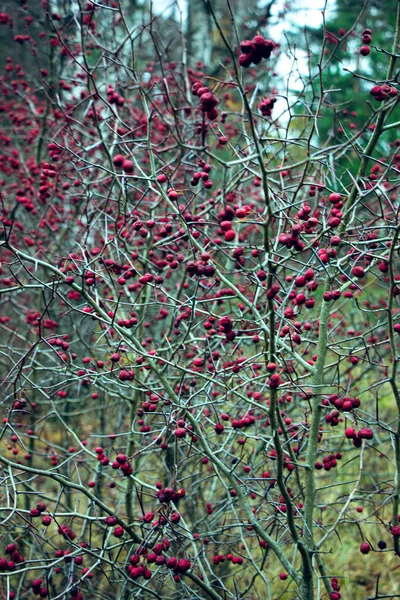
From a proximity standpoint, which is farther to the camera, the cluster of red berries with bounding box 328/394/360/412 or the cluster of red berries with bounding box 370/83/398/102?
the cluster of red berries with bounding box 370/83/398/102

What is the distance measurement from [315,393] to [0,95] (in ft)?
20.9

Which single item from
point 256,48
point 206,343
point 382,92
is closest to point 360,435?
point 206,343

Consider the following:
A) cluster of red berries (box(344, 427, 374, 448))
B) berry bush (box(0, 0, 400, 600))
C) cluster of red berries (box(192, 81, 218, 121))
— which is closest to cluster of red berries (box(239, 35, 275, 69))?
berry bush (box(0, 0, 400, 600))

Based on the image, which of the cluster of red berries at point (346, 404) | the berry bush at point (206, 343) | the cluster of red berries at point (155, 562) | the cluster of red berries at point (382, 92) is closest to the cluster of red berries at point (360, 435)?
the berry bush at point (206, 343)

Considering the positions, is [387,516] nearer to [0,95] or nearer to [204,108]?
[204,108]

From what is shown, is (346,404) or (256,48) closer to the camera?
(256,48)

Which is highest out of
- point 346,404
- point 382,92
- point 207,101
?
point 382,92

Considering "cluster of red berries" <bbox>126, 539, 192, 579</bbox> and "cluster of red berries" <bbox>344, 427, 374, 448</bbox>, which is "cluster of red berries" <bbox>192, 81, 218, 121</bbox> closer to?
"cluster of red berries" <bbox>344, 427, 374, 448</bbox>

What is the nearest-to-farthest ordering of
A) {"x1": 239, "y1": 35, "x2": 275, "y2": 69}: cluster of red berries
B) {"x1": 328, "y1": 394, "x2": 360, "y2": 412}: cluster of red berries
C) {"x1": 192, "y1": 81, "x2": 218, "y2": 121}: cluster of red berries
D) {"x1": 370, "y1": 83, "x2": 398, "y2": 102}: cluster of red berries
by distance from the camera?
{"x1": 239, "y1": 35, "x2": 275, "y2": 69}: cluster of red berries → {"x1": 192, "y1": 81, "x2": 218, "y2": 121}: cluster of red berries → {"x1": 328, "y1": 394, "x2": 360, "y2": 412}: cluster of red berries → {"x1": 370, "y1": 83, "x2": 398, "y2": 102}: cluster of red berries

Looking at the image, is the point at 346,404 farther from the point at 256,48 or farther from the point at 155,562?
the point at 256,48

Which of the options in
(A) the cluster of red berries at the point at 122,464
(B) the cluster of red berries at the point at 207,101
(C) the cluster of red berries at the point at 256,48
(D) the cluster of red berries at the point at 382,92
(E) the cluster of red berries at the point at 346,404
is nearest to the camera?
(C) the cluster of red berries at the point at 256,48

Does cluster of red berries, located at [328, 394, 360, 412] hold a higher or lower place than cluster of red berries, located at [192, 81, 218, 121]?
lower

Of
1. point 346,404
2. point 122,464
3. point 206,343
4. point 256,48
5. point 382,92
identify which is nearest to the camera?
point 256,48

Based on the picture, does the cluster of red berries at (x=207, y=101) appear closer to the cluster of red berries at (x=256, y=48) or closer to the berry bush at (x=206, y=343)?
the berry bush at (x=206, y=343)
